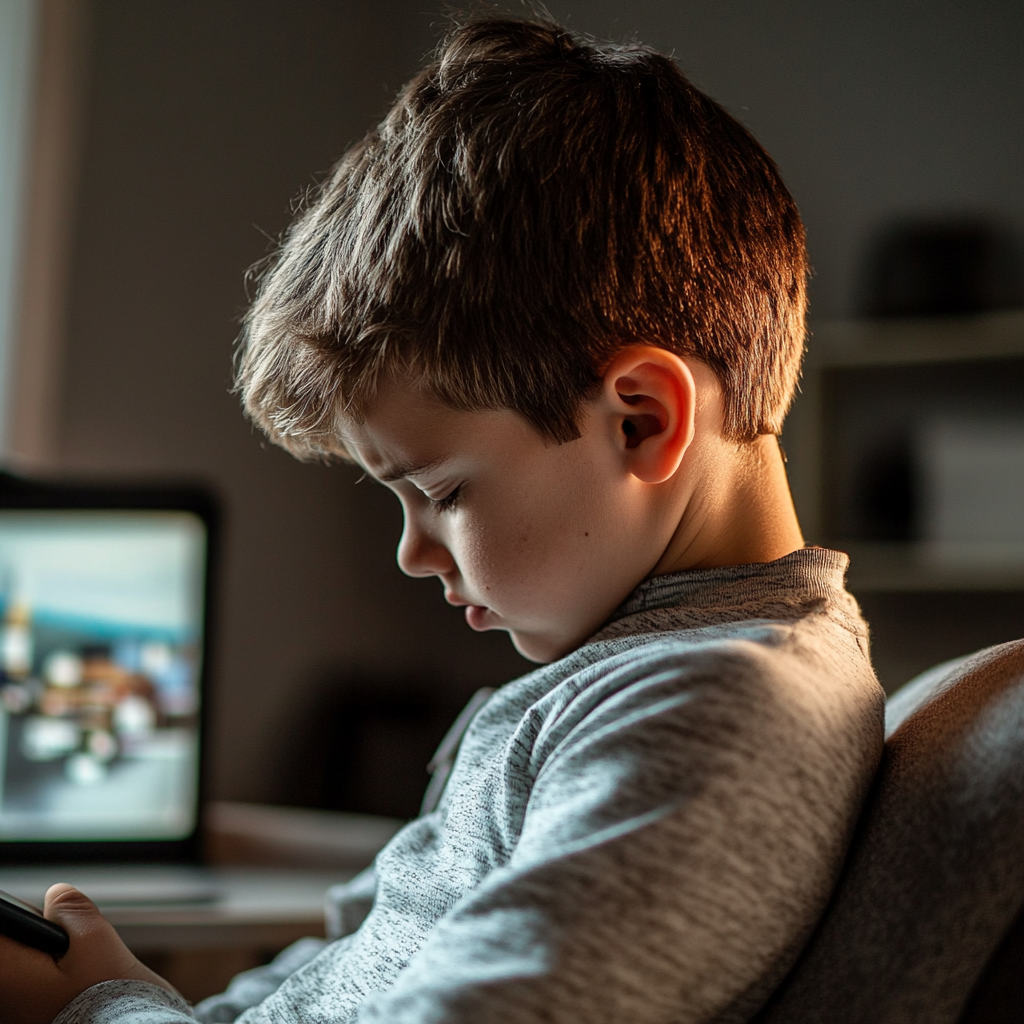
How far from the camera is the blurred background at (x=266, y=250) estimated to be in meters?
1.92

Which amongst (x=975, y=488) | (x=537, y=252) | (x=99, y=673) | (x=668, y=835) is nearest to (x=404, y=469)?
(x=537, y=252)

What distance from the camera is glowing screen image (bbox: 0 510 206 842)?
1169mm

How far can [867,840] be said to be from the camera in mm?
489

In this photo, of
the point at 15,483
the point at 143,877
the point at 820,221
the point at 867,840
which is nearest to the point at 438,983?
the point at 867,840

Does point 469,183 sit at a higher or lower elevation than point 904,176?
lower

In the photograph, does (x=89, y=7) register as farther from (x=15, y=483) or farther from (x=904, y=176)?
(x=904, y=176)

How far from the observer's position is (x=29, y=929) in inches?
23.9

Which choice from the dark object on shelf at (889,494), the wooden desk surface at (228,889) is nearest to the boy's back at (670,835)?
the wooden desk surface at (228,889)

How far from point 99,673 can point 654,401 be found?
0.84 metres

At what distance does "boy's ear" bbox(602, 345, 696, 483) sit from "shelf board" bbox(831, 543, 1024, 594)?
164 centimetres

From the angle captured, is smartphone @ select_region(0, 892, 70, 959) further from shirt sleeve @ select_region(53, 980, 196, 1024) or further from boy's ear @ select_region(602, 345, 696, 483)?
boy's ear @ select_region(602, 345, 696, 483)

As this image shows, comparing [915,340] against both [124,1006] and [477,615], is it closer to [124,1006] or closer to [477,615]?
[477,615]

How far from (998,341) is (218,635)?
5.29ft

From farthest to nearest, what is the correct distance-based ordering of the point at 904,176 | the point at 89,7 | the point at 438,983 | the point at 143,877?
the point at 904,176 < the point at 89,7 < the point at 143,877 < the point at 438,983
